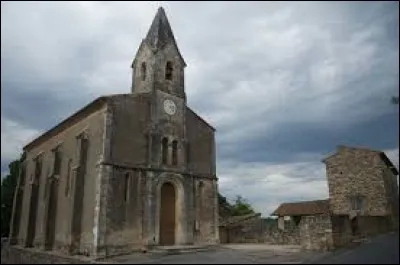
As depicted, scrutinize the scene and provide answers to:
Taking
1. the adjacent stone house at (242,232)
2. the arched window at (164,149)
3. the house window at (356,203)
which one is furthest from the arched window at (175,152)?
the house window at (356,203)

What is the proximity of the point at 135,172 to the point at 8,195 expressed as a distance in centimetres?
2271

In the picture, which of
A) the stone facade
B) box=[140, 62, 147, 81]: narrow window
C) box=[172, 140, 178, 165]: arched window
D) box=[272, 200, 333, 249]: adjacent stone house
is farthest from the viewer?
the stone facade

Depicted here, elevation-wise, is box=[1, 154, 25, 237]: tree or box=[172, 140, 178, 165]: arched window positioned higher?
box=[172, 140, 178, 165]: arched window

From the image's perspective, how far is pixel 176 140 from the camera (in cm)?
2566

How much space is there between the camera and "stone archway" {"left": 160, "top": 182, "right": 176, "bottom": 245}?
77.6 feet

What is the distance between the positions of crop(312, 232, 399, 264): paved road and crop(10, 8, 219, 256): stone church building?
10249 millimetres

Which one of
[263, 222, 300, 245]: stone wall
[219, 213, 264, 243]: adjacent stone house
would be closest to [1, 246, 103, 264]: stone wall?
[219, 213, 264, 243]: adjacent stone house

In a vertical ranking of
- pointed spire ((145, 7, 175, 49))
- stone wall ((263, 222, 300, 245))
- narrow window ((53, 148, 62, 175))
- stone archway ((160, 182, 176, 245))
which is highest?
pointed spire ((145, 7, 175, 49))

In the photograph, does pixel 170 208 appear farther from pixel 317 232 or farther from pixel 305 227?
pixel 317 232

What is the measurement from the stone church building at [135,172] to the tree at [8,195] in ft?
33.2

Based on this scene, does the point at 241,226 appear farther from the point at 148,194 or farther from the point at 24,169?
the point at 24,169

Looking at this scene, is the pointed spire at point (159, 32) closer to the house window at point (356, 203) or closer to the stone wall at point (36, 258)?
the stone wall at point (36, 258)

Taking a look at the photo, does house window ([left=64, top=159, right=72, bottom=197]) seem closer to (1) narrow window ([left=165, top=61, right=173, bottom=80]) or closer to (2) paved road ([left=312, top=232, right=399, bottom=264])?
(1) narrow window ([left=165, top=61, right=173, bottom=80])

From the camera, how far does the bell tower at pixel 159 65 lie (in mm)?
26172
